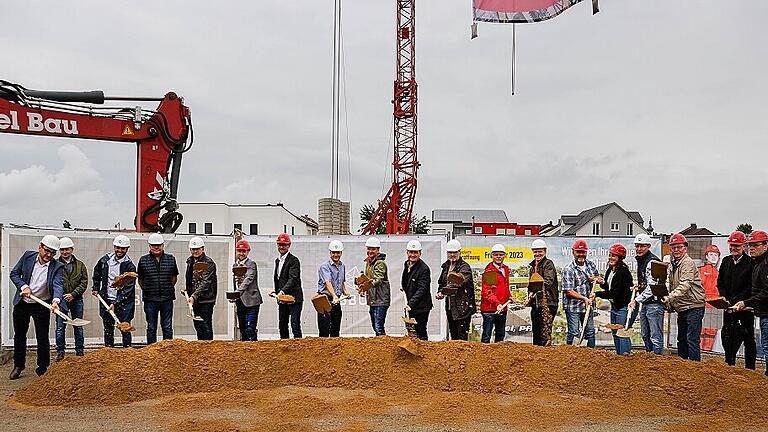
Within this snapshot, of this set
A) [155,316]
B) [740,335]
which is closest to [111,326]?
[155,316]

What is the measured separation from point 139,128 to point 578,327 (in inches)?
309

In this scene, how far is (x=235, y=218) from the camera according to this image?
60719 millimetres

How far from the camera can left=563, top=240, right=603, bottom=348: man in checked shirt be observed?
962 centimetres

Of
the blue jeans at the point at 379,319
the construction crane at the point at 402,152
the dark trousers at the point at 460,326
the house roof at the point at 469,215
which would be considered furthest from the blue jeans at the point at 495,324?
the house roof at the point at 469,215

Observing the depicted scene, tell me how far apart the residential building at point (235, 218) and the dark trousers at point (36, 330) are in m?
48.7

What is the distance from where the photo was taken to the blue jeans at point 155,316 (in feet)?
33.1

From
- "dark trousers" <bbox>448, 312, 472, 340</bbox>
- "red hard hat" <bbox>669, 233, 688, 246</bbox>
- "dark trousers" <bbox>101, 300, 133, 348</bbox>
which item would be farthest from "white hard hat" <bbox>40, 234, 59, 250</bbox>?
"red hard hat" <bbox>669, 233, 688, 246</bbox>

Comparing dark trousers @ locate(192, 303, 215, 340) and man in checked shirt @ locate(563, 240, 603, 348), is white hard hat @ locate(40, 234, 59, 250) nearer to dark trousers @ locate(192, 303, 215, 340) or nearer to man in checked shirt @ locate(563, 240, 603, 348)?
dark trousers @ locate(192, 303, 215, 340)

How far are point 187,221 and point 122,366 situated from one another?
5250 centimetres

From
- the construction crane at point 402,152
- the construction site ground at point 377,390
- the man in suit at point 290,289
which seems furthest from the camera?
the construction crane at point 402,152

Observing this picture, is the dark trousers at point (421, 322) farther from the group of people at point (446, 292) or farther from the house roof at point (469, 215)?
the house roof at point (469, 215)

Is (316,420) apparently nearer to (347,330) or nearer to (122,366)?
(122,366)

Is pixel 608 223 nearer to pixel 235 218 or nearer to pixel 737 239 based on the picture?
pixel 235 218

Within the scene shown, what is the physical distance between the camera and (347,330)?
1217 cm
